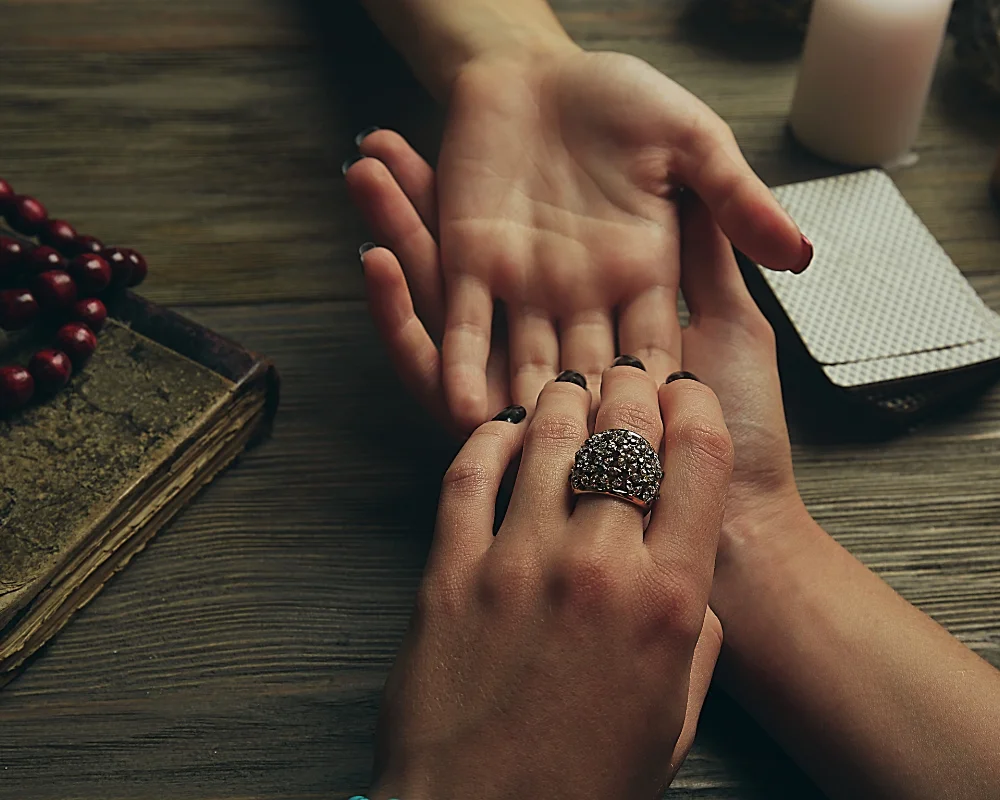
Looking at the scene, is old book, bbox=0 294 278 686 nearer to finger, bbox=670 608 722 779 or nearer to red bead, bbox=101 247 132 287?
red bead, bbox=101 247 132 287

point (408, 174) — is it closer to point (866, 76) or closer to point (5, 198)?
point (5, 198)

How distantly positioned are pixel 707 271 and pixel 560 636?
0.36m

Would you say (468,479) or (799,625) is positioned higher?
(468,479)

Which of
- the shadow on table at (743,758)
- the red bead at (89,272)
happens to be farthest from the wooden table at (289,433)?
the red bead at (89,272)

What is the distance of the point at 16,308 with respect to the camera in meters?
0.72

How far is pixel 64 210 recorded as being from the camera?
0.91 meters

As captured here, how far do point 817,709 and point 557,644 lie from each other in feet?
0.66

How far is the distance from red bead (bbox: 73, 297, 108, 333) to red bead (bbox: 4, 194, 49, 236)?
0.10 m

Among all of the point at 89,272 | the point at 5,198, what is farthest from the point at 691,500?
the point at 5,198

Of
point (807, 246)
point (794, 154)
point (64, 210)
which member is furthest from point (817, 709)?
point (64, 210)

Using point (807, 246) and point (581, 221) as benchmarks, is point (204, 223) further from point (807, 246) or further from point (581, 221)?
point (807, 246)

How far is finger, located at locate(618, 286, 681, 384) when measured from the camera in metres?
0.74

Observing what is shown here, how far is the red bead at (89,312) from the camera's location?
0.73 metres

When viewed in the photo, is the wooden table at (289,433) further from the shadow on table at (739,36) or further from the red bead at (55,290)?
the red bead at (55,290)
